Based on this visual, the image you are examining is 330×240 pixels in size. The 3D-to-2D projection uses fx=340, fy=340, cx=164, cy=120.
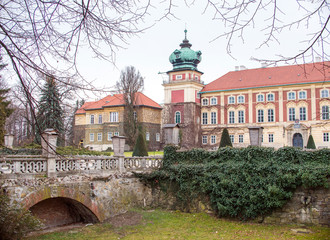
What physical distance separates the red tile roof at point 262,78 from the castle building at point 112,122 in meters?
8.20

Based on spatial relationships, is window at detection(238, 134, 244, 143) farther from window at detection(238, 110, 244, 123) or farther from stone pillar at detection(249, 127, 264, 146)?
stone pillar at detection(249, 127, 264, 146)

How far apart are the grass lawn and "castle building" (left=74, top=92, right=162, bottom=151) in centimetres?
3219

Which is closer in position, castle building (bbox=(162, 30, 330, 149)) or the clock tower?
castle building (bbox=(162, 30, 330, 149))

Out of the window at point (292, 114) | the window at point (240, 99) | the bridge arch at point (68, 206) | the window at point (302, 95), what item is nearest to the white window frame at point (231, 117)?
A: the window at point (240, 99)

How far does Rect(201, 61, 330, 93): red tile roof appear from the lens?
41981 millimetres

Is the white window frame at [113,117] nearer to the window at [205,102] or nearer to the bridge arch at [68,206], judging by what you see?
the window at [205,102]

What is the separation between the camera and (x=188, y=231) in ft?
41.1

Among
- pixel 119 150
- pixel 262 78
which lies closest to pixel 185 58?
pixel 262 78

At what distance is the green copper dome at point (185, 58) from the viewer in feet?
158

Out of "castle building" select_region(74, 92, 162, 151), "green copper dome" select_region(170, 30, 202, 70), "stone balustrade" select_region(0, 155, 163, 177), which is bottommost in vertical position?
"stone balustrade" select_region(0, 155, 163, 177)

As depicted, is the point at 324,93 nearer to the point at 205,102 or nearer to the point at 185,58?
the point at 205,102

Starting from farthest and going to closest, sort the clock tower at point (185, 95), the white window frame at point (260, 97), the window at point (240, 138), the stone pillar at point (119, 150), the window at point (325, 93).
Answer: the clock tower at point (185, 95) → the window at point (240, 138) → the white window frame at point (260, 97) → the window at point (325, 93) → the stone pillar at point (119, 150)

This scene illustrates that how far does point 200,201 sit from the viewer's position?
49.4ft

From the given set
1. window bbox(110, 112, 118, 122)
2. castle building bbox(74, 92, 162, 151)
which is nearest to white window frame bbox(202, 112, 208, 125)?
castle building bbox(74, 92, 162, 151)
